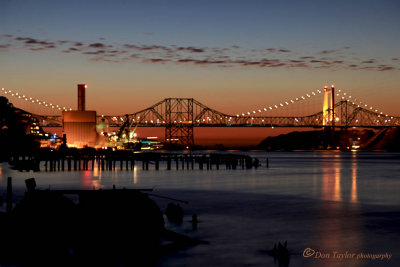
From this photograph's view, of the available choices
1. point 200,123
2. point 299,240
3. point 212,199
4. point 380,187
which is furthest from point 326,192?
point 200,123

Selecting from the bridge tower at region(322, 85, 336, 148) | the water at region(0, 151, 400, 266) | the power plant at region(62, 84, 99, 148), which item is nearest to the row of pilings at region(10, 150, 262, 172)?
the water at region(0, 151, 400, 266)

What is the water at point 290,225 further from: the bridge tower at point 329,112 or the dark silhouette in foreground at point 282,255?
the bridge tower at point 329,112

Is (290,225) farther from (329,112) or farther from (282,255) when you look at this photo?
(329,112)

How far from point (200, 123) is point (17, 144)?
271 ft

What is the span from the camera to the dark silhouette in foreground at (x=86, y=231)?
14.6 metres

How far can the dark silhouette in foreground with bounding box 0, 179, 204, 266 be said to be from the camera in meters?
14.6

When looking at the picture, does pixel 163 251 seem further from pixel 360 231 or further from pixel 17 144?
pixel 17 144

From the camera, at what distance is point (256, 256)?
1579 cm

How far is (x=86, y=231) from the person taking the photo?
15.2m

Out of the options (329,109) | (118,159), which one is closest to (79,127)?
(118,159)

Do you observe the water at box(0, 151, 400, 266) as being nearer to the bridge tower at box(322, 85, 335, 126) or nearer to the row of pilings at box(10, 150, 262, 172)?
the row of pilings at box(10, 150, 262, 172)

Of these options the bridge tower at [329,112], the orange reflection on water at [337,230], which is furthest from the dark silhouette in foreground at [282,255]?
the bridge tower at [329,112]

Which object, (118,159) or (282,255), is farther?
(118,159)

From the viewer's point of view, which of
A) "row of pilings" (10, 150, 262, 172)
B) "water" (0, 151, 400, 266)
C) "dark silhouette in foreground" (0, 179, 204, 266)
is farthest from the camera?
"row of pilings" (10, 150, 262, 172)
